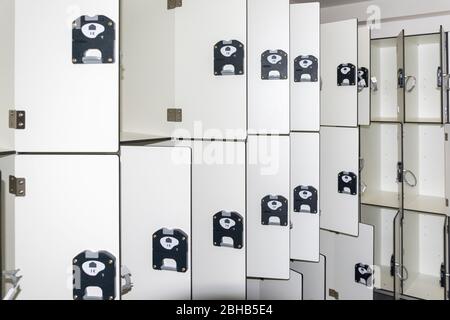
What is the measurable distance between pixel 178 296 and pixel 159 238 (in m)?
0.26

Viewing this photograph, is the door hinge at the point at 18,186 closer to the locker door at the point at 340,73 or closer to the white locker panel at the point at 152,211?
the white locker panel at the point at 152,211

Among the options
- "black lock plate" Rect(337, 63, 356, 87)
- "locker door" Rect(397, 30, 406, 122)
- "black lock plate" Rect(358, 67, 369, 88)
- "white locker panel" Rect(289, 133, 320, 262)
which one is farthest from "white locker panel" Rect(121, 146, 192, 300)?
"locker door" Rect(397, 30, 406, 122)

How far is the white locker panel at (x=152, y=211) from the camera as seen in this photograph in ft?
4.81

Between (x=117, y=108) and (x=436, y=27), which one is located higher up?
(x=436, y=27)

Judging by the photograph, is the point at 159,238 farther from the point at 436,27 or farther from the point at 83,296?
the point at 436,27

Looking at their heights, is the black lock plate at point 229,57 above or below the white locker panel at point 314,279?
above

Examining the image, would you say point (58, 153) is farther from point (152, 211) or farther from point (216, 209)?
point (216, 209)

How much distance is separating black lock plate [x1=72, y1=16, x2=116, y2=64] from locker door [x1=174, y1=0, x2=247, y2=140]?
24.8 inches

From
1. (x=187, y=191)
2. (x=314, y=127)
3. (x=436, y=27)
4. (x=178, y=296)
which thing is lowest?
(x=178, y=296)

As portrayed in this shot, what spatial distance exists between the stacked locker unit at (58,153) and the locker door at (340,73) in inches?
65.8

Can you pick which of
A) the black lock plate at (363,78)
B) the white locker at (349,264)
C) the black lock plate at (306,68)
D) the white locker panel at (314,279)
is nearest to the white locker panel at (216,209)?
the black lock plate at (306,68)

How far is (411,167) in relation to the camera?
10.2ft

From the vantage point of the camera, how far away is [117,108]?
1.28 m

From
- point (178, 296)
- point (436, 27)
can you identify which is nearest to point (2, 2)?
point (178, 296)
